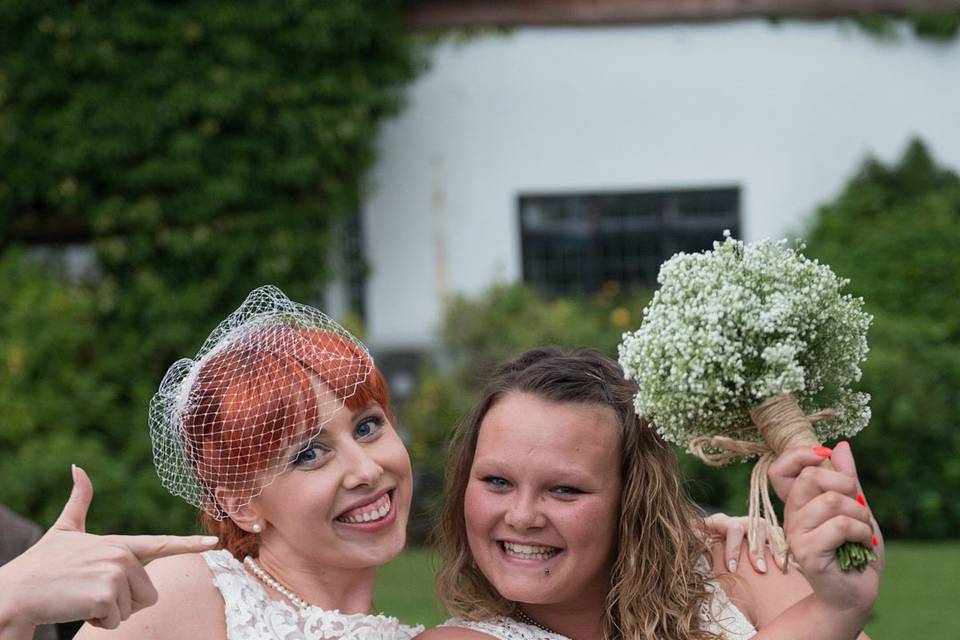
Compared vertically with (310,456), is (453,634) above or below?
below

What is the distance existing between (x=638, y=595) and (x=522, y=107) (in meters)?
9.79

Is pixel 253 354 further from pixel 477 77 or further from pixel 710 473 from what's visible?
pixel 477 77

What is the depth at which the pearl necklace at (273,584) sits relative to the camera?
266cm

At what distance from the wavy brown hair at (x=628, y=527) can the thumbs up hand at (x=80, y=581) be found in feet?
3.35

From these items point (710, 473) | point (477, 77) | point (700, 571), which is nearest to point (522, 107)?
point (477, 77)

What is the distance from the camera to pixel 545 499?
2.70 m

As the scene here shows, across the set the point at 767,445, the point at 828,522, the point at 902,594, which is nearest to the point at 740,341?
the point at 767,445

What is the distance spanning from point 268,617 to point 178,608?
21 centimetres

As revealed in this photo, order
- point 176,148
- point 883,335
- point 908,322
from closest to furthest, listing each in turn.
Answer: point 883,335 → point 176,148 → point 908,322

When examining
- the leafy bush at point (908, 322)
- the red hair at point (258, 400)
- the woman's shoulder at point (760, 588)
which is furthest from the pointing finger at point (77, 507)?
the leafy bush at point (908, 322)

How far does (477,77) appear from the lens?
39.8 feet

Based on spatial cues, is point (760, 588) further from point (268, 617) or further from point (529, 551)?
point (268, 617)

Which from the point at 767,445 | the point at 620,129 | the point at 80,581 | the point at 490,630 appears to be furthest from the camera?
the point at 620,129

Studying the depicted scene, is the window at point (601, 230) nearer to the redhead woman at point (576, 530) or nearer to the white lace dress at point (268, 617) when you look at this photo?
the redhead woman at point (576, 530)
